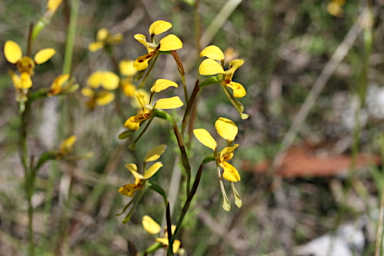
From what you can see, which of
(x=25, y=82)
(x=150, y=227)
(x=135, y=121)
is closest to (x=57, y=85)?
(x=25, y=82)

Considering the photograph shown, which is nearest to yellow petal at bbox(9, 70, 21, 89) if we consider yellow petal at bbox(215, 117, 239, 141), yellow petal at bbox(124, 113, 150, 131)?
yellow petal at bbox(124, 113, 150, 131)

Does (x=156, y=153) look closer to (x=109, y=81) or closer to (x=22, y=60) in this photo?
(x=22, y=60)

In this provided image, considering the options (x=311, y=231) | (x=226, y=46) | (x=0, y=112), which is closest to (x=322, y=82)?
(x=226, y=46)

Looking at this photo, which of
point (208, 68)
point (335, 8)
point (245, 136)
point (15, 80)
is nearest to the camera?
point (208, 68)

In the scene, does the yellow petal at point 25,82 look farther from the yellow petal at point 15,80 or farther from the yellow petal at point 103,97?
the yellow petal at point 103,97

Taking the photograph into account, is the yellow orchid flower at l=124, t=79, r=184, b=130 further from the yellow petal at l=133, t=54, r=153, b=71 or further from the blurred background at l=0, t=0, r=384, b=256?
the blurred background at l=0, t=0, r=384, b=256

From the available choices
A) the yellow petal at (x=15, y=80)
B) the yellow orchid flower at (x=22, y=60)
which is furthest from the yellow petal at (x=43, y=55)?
the yellow petal at (x=15, y=80)

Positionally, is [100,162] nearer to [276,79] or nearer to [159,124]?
[159,124]

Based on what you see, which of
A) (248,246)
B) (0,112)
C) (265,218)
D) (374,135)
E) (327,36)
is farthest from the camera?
(327,36)
